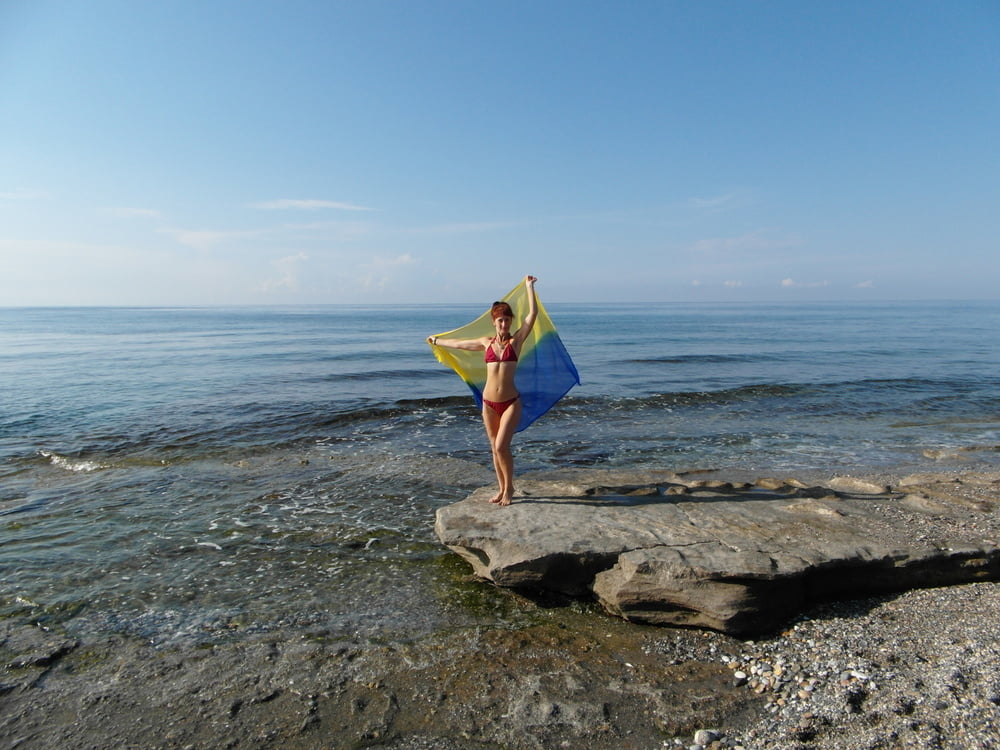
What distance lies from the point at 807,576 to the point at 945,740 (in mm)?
1956

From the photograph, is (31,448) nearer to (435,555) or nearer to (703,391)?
(435,555)

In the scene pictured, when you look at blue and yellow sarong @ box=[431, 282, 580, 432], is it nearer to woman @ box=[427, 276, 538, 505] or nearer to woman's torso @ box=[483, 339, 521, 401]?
woman @ box=[427, 276, 538, 505]

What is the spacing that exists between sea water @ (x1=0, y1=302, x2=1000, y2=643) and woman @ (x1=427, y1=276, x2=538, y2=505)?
4.29ft

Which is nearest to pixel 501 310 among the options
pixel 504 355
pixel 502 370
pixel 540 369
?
pixel 504 355

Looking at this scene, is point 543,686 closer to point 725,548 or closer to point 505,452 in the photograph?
point 725,548

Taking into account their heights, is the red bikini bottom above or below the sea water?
above

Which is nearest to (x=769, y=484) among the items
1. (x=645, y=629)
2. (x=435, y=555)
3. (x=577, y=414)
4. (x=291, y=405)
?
(x=645, y=629)

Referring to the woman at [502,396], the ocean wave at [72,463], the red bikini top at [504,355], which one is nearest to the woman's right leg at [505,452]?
the woman at [502,396]

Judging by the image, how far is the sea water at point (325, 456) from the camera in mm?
5848

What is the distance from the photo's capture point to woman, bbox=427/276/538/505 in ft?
23.2

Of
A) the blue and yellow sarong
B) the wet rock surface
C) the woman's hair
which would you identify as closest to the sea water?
the wet rock surface

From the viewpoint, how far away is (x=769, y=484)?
332 inches

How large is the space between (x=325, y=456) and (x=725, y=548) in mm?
8129

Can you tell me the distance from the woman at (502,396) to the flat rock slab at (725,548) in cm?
42
